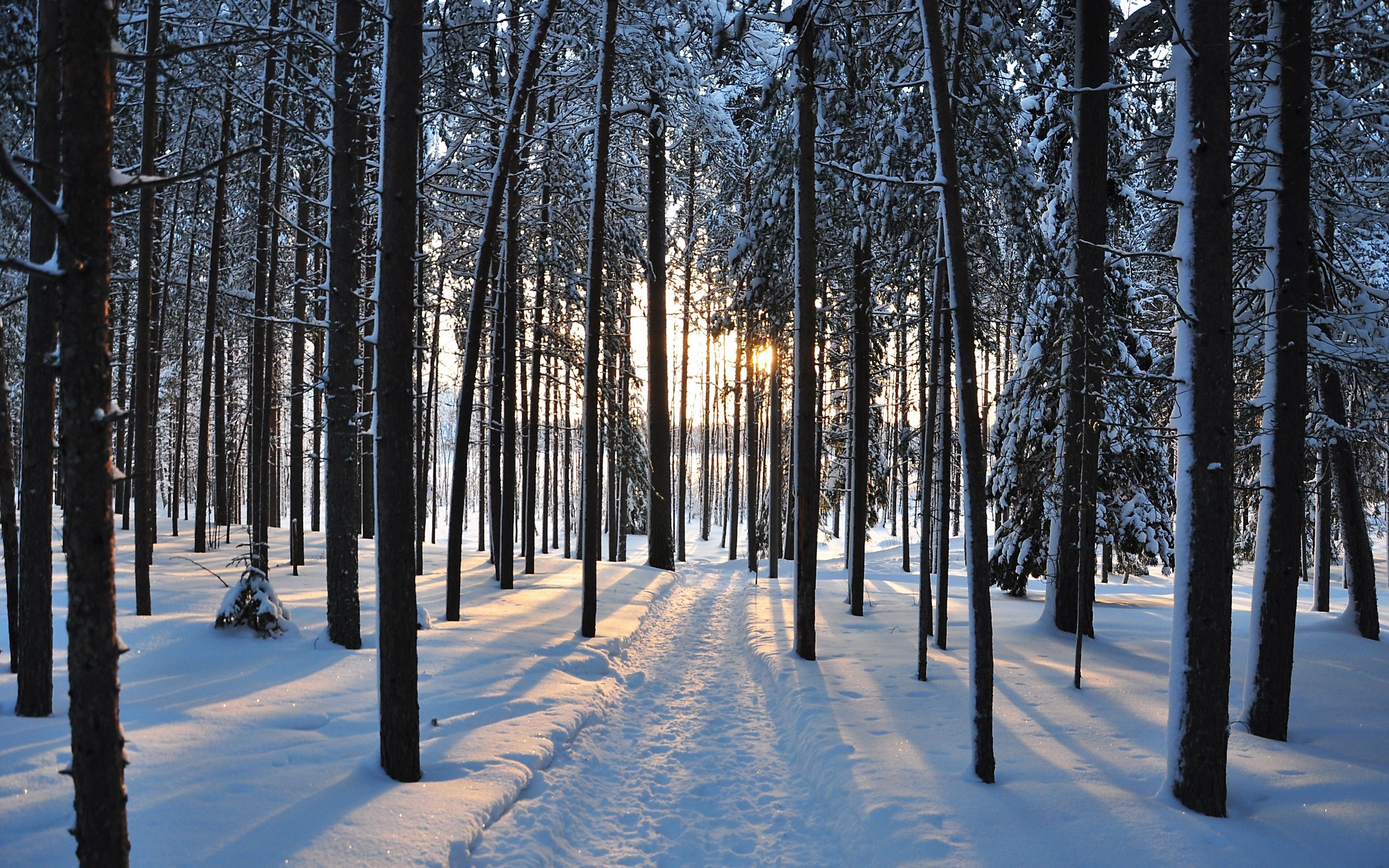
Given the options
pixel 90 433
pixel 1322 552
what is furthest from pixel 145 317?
pixel 1322 552

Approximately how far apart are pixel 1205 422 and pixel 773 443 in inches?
496

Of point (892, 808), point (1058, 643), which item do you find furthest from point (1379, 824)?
point (1058, 643)

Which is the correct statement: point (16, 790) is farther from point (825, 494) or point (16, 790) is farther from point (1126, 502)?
point (825, 494)

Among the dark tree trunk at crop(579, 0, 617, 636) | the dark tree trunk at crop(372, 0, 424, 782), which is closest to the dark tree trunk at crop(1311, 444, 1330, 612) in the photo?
the dark tree trunk at crop(579, 0, 617, 636)

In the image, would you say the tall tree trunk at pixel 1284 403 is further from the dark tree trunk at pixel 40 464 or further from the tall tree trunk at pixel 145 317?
the tall tree trunk at pixel 145 317

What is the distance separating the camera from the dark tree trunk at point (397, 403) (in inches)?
210

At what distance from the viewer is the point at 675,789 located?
611 centimetres

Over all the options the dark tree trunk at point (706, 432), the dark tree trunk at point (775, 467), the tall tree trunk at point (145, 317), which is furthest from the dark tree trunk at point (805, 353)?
the dark tree trunk at point (706, 432)

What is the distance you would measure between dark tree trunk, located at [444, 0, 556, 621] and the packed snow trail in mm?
3048

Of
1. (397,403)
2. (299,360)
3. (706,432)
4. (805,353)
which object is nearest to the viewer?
(397,403)

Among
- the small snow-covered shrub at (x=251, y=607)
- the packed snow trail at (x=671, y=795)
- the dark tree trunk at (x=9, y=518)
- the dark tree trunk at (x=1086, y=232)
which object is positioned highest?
the dark tree trunk at (x=1086, y=232)

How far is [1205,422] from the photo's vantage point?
5285 mm

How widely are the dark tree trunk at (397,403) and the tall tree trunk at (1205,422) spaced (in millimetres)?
5528

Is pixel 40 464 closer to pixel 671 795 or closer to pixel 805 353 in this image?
pixel 671 795
